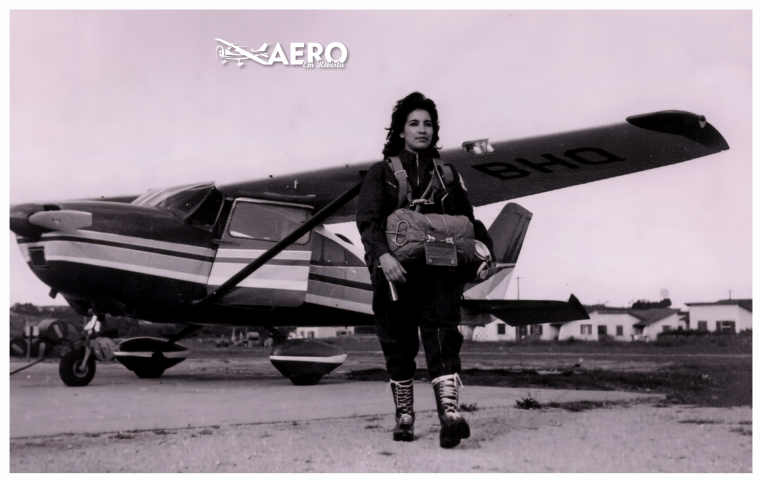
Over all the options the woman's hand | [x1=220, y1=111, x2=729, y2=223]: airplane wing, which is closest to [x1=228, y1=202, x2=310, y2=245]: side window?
[x1=220, y1=111, x2=729, y2=223]: airplane wing

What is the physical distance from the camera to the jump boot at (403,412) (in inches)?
123

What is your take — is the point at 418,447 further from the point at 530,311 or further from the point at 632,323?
the point at 632,323

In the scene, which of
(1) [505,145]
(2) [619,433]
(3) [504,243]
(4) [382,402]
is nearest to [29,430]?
(4) [382,402]

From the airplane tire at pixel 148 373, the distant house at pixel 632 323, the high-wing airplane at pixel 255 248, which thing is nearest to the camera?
the high-wing airplane at pixel 255 248

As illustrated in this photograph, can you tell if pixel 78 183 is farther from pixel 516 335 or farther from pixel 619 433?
pixel 516 335

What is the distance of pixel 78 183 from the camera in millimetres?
5512

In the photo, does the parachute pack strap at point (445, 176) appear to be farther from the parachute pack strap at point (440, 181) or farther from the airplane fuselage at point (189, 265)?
the airplane fuselage at point (189, 265)

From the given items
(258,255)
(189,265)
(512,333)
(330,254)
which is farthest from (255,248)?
(512,333)

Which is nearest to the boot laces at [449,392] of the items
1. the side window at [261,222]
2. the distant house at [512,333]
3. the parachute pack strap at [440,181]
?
the parachute pack strap at [440,181]

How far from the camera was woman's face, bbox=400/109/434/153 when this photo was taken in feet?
10.5

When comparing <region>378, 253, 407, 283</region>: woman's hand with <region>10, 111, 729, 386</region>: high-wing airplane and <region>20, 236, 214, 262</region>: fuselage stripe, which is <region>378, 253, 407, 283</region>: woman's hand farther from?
<region>20, 236, 214, 262</region>: fuselage stripe

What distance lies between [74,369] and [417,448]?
12.3ft

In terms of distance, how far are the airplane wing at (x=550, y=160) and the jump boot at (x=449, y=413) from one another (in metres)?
2.07

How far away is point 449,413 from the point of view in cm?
294
